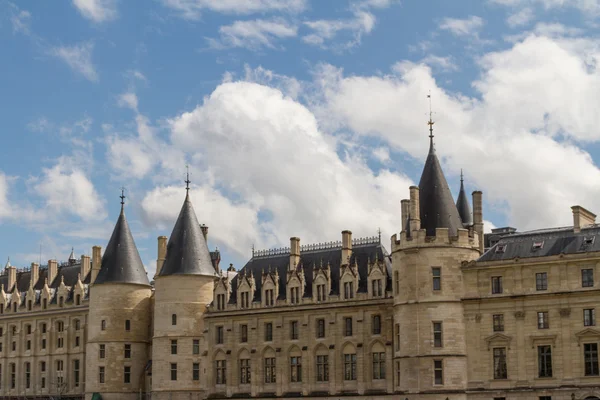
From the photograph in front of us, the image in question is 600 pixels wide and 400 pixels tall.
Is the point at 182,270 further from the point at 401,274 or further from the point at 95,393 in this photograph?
the point at 401,274

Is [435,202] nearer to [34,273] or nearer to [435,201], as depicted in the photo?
[435,201]

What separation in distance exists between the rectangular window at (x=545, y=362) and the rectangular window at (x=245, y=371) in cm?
2504

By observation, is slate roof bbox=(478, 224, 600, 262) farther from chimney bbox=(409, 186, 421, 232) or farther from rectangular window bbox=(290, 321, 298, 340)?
rectangular window bbox=(290, 321, 298, 340)

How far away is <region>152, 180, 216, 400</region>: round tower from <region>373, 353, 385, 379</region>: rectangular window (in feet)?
53.1

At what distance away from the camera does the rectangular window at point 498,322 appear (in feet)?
219

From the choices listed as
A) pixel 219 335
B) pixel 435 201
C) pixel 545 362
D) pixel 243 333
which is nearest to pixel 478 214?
pixel 435 201

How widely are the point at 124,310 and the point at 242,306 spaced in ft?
41.9

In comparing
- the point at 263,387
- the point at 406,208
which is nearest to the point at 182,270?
the point at 263,387

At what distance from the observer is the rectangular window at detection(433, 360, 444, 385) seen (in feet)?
220

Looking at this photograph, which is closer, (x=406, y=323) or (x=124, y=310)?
(x=406, y=323)

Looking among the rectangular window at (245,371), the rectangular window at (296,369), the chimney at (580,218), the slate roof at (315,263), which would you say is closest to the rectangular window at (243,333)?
the rectangular window at (245,371)

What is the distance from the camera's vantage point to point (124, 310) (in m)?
89.1

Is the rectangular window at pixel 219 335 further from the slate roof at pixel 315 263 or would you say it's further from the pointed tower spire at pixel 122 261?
the pointed tower spire at pixel 122 261

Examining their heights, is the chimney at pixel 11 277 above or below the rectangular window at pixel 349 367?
above
